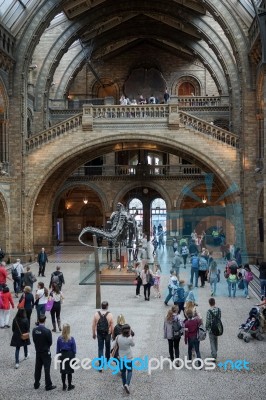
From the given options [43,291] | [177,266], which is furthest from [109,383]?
[177,266]

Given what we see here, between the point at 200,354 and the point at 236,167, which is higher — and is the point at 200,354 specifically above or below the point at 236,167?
below

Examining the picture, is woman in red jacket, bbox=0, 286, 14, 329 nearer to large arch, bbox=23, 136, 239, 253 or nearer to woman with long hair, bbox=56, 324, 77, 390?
woman with long hair, bbox=56, 324, 77, 390

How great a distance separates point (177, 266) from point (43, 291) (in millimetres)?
7552

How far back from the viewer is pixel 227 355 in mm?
9789

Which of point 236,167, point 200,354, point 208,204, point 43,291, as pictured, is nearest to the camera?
point 200,354

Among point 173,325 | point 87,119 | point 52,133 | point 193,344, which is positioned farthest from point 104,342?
point 52,133

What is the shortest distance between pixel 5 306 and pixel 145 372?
4.35 meters

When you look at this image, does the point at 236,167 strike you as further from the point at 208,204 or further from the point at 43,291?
the point at 43,291

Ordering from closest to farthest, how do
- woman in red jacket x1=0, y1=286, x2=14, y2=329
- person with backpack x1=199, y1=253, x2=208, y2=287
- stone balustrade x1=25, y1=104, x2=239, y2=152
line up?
woman in red jacket x1=0, y1=286, x2=14, y2=329
person with backpack x1=199, y1=253, x2=208, y2=287
stone balustrade x1=25, y1=104, x2=239, y2=152

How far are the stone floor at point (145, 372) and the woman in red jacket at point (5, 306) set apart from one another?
0.31 meters

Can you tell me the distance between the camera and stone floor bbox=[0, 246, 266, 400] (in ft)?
26.0

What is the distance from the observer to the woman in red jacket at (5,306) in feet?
37.4

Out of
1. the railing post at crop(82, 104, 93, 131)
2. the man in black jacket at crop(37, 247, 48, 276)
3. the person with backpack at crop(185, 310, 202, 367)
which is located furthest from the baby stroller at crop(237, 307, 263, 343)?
the railing post at crop(82, 104, 93, 131)

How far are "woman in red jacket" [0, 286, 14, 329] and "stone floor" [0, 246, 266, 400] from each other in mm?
312
